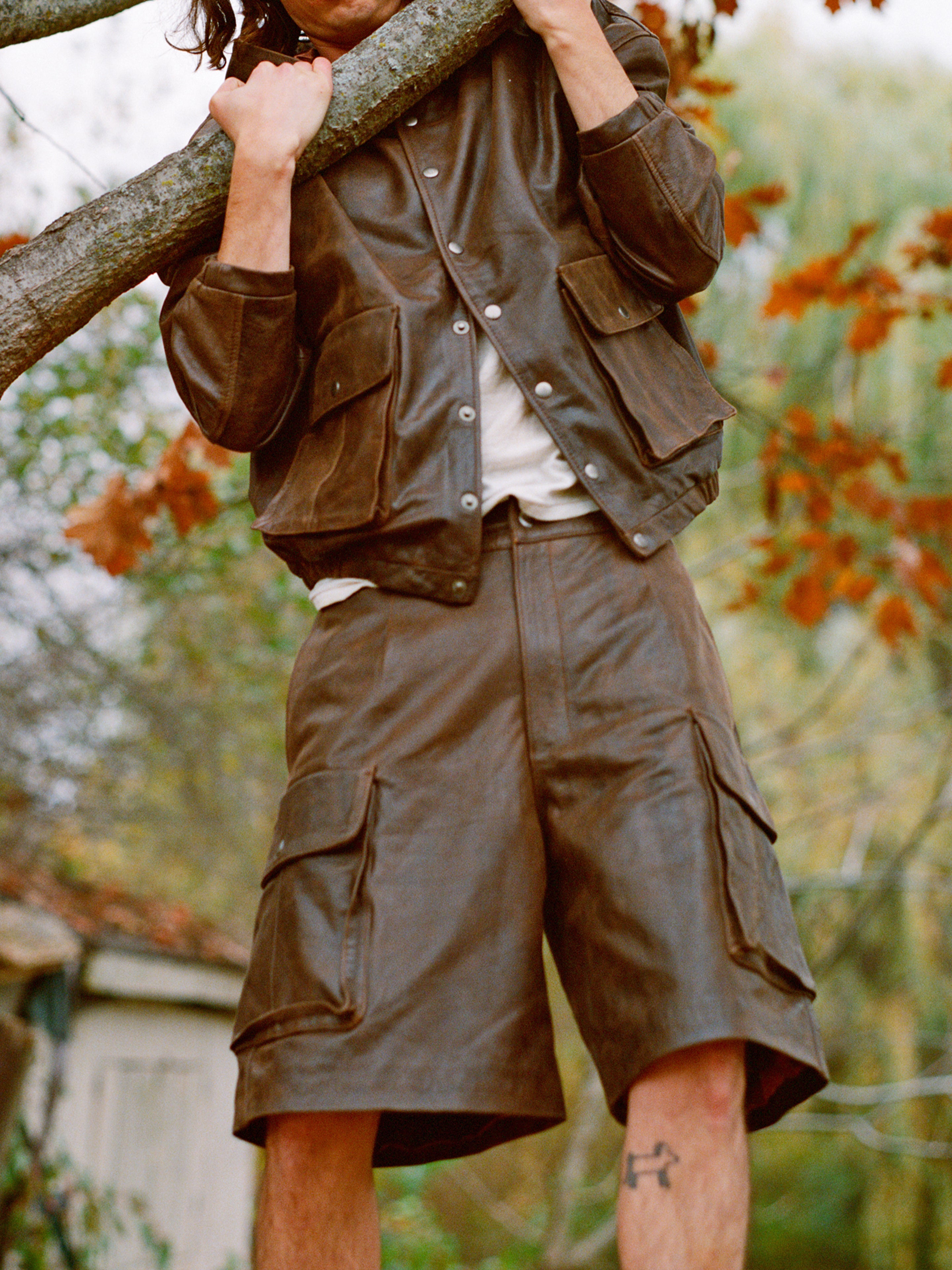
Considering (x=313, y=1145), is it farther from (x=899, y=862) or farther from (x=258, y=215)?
(x=899, y=862)

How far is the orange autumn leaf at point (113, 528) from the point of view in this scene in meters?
3.20

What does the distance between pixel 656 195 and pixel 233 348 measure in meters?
0.57

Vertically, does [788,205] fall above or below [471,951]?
above

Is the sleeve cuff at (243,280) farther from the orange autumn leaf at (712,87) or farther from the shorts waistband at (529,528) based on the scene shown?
the orange autumn leaf at (712,87)

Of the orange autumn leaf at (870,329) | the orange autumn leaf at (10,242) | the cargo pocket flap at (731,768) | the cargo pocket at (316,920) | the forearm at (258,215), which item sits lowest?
the cargo pocket at (316,920)

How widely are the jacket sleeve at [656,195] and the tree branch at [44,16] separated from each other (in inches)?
29.2

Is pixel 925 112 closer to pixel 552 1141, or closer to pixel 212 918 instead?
pixel 212 918

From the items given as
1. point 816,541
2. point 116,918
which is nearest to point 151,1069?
point 116,918

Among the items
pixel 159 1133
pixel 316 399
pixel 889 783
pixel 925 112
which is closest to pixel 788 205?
pixel 925 112

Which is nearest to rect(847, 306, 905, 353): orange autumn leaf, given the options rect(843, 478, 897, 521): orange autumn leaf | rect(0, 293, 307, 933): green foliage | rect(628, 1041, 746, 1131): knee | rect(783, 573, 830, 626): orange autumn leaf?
rect(843, 478, 897, 521): orange autumn leaf

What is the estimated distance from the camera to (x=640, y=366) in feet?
5.62

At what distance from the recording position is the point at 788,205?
8.12 metres

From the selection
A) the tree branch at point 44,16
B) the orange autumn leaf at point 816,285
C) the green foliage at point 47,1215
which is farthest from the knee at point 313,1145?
the orange autumn leaf at point 816,285

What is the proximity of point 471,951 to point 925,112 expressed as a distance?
8.26m
